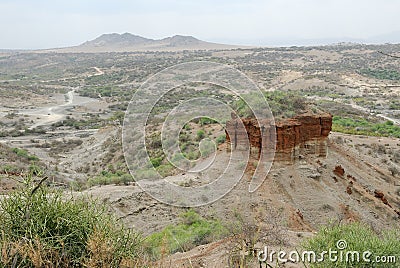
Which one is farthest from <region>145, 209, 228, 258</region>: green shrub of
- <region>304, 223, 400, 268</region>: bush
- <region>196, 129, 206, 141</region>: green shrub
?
<region>196, 129, 206, 141</region>: green shrub

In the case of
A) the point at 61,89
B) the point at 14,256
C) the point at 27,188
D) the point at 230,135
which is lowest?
the point at 61,89

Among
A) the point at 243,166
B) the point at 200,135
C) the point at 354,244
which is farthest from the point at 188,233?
the point at 200,135

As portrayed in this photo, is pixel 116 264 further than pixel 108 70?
No

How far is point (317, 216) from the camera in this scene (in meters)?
13.4

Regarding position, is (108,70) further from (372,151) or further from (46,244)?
(46,244)

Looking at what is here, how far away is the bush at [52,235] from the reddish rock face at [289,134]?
31.2ft

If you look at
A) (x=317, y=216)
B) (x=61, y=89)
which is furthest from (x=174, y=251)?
(x=61, y=89)

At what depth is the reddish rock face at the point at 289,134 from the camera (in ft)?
46.7

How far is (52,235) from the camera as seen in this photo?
16.2 feet

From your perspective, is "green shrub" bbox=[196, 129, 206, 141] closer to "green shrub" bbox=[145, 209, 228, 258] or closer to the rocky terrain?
the rocky terrain

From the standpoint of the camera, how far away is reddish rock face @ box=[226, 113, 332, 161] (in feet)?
46.7

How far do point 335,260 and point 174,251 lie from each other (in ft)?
17.6

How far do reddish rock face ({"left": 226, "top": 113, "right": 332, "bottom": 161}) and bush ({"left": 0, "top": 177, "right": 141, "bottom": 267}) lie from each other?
951 centimetres


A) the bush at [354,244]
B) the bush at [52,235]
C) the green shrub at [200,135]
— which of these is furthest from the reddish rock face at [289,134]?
the bush at [52,235]
